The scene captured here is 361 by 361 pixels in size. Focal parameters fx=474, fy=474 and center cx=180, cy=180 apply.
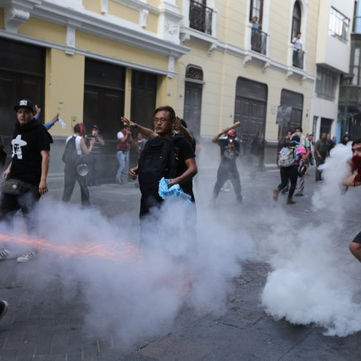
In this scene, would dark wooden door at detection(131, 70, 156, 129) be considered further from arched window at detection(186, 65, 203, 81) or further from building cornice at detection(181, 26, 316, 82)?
building cornice at detection(181, 26, 316, 82)

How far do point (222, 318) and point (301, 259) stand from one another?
128 centimetres

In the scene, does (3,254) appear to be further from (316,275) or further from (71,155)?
(316,275)

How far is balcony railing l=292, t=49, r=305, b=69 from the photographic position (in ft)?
68.9

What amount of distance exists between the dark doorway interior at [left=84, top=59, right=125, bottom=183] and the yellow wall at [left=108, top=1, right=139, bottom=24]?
1237 mm

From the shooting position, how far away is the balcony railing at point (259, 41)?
17703 millimetres

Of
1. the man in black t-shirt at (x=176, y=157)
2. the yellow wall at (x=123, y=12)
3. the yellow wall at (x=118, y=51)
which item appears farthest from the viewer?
the yellow wall at (x=123, y=12)

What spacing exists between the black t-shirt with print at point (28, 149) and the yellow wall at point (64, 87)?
6.06 meters

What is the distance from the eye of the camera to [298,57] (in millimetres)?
21328

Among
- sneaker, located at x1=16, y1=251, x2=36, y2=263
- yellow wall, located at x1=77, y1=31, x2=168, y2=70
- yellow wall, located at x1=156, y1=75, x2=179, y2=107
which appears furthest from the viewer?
yellow wall, located at x1=156, y1=75, x2=179, y2=107

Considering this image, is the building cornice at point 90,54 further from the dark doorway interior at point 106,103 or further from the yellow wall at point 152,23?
the yellow wall at point 152,23

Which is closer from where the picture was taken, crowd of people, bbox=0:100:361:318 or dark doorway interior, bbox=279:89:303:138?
crowd of people, bbox=0:100:361:318

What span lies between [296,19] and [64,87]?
1402cm

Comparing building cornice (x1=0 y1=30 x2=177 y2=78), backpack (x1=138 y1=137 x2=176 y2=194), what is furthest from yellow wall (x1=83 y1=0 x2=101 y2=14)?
backpack (x1=138 y1=137 x2=176 y2=194)

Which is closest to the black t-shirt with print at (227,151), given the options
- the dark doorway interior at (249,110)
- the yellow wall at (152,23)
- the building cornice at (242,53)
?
the yellow wall at (152,23)
